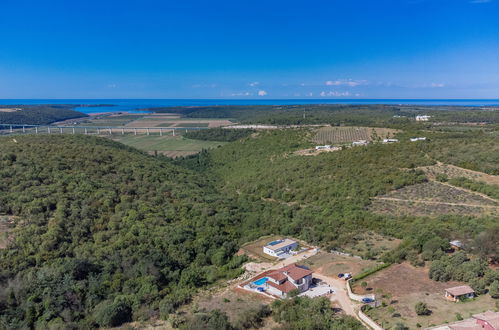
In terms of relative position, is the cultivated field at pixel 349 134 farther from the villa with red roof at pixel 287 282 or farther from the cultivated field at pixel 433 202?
the villa with red roof at pixel 287 282

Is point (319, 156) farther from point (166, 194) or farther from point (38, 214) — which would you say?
point (38, 214)

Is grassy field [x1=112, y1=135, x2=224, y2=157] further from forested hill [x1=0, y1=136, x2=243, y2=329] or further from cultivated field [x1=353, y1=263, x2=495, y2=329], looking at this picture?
cultivated field [x1=353, y1=263, x2=495, y2=329]

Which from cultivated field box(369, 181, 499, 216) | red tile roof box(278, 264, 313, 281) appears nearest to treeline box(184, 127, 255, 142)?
cultivated field box(369, 181, 499, 216)

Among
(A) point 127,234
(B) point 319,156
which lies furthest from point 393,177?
(A) point 127,234

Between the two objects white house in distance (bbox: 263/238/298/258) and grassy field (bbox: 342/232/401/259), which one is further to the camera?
white house in distance (bbox: 263/238/298/258)

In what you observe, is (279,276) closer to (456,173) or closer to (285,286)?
(285,286)

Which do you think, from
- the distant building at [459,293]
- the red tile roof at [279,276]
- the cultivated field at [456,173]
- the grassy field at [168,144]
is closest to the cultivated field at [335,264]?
the red tile roof at [279,276]

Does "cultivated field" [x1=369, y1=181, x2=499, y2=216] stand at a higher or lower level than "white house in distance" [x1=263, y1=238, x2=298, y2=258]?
higher
